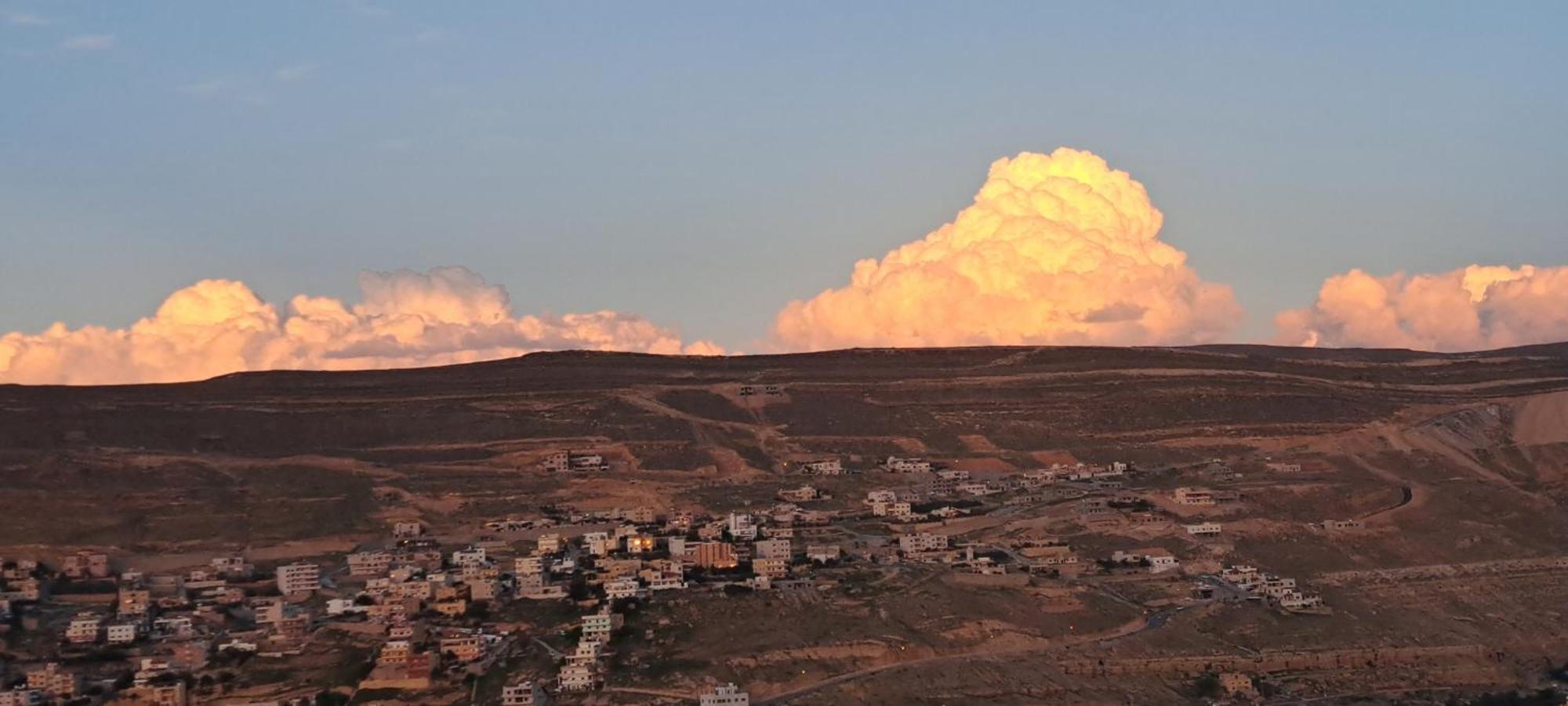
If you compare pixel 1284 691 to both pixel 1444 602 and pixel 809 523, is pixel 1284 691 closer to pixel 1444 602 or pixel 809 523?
pixel 1444 602

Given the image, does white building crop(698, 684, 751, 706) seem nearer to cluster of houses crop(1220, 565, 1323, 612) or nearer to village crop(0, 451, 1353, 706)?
village crop(0, 451, 1353, 706)

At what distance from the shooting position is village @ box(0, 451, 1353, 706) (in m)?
74.1

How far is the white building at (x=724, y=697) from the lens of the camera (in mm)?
68688

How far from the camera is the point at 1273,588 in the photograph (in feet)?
278

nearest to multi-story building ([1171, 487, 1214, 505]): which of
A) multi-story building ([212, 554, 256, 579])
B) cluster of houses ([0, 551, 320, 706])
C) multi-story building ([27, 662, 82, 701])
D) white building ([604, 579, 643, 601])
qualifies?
white building ([604, 579, 643, 601])

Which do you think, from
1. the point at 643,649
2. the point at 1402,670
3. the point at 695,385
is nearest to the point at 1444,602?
the point at 1402,670

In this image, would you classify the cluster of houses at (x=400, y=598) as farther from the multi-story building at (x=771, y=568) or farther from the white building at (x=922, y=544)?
the white building at (x=922, y=544)

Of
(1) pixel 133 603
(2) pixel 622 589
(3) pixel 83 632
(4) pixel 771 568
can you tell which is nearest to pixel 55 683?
(3) pixel 83 632

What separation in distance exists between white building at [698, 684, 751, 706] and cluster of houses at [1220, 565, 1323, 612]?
24.6 metres

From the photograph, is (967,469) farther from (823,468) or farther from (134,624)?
(134,624)

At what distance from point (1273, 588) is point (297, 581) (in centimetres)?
3865

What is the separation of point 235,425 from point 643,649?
49.2 meters

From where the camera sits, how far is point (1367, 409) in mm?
122562

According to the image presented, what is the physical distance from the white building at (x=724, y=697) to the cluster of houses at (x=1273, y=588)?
24622 millimetres
